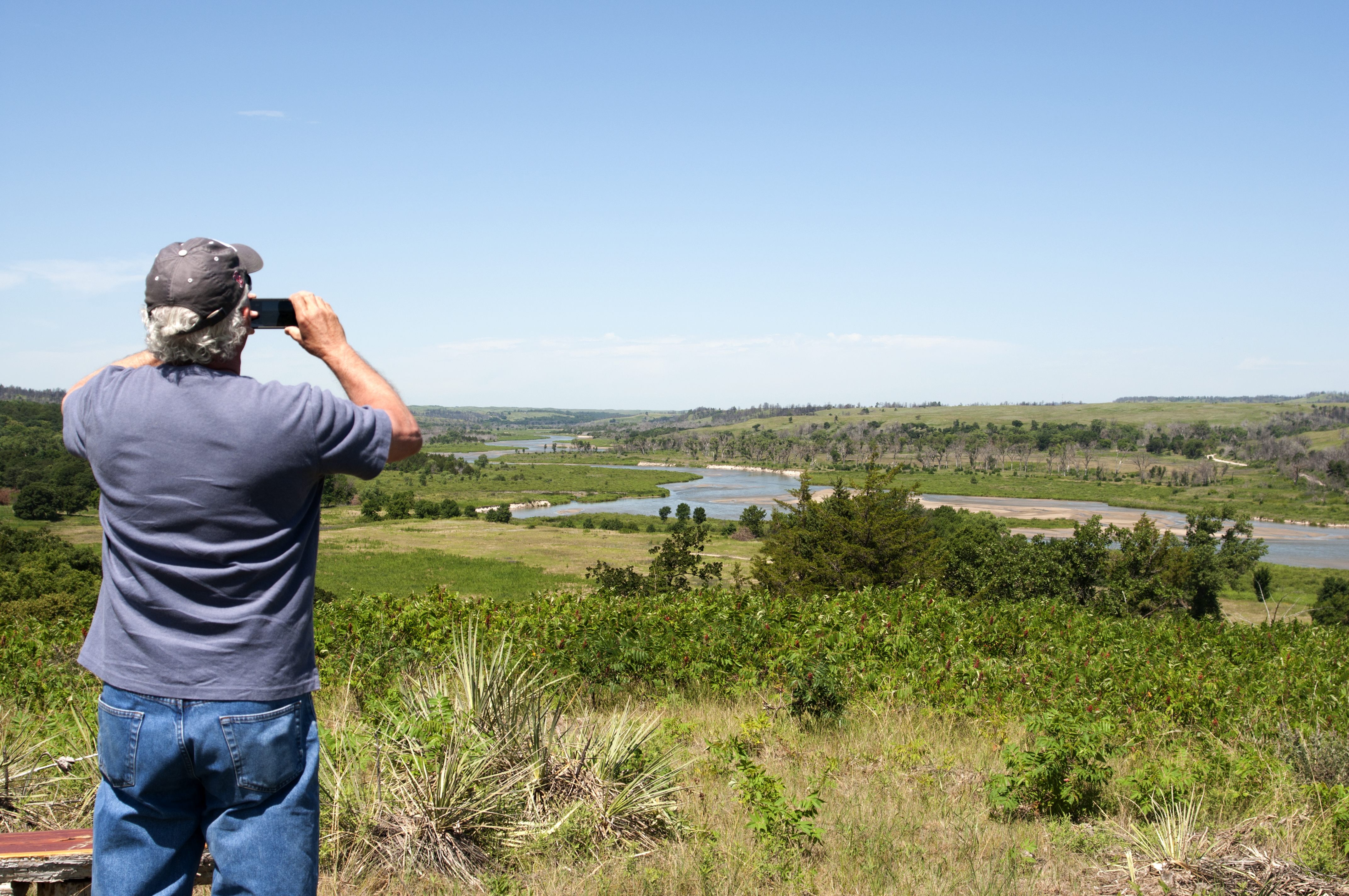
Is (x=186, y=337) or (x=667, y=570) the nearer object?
(x=186, y=337)

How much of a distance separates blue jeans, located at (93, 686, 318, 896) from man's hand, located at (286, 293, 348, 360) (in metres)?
0.86

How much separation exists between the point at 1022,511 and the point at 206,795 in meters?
95.9

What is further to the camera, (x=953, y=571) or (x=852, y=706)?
(x=953, y=571)

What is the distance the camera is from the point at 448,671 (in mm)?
4887

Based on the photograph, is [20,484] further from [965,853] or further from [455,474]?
[965,853]

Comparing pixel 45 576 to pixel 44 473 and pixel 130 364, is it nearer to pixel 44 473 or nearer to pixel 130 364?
pixel 130 364

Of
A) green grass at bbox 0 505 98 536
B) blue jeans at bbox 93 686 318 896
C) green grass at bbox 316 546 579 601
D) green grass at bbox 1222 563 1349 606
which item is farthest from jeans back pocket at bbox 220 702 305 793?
green grass at bbox 0 505 98 536

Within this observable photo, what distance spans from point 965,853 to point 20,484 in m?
90.2

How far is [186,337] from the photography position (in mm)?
1829

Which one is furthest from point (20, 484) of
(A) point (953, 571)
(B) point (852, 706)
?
(B) point (852, 706)

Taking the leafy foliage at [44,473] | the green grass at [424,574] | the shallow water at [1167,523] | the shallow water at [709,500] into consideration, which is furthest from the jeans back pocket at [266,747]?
the shallow water at [709,500]

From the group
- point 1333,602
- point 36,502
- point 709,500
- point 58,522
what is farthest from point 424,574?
point 709,500

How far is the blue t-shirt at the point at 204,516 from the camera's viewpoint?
1766mm

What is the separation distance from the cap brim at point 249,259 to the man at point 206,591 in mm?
69
